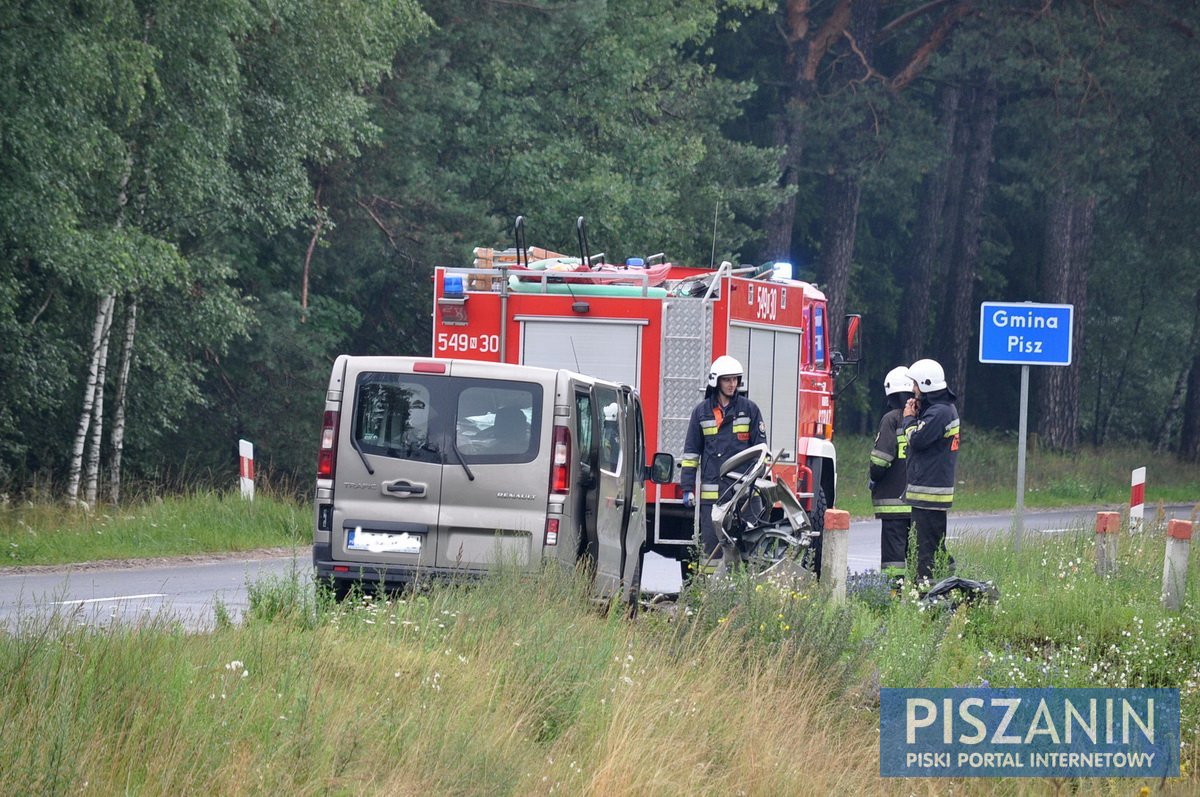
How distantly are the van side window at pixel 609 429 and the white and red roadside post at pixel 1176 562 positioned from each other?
4.17m

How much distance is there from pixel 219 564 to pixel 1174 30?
26.9 meters

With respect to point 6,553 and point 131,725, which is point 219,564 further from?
point 131,725

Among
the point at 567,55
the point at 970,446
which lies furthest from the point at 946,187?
the point at 567,55

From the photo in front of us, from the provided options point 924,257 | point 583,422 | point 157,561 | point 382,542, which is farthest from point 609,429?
point 924,257

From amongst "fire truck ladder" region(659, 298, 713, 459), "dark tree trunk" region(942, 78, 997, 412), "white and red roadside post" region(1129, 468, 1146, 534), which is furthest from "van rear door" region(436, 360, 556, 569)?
"dark tree trunk" region(942, 78, 997, 412)

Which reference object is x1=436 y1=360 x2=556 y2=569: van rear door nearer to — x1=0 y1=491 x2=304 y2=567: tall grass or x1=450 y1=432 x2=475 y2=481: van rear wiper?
x1=450 y1=432 x2=475 y2=481: van rear wiper

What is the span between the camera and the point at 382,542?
9750 millimetres

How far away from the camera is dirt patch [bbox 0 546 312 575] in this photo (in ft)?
49.1

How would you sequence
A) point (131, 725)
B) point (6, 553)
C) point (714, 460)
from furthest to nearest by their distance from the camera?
point (6, 553)
point (714, 460)
point (131, 725)

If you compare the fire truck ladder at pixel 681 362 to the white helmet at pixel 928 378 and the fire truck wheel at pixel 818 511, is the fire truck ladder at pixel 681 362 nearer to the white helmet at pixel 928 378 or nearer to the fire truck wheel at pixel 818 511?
the fire truck wheel at pixel 818 511

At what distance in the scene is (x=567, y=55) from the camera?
30.3 m

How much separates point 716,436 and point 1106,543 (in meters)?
3.53

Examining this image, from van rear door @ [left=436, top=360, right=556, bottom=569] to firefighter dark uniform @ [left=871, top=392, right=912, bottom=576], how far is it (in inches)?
136

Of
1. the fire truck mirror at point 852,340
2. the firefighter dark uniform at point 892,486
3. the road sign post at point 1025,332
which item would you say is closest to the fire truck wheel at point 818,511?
the fire truck mirror at point 852,340
